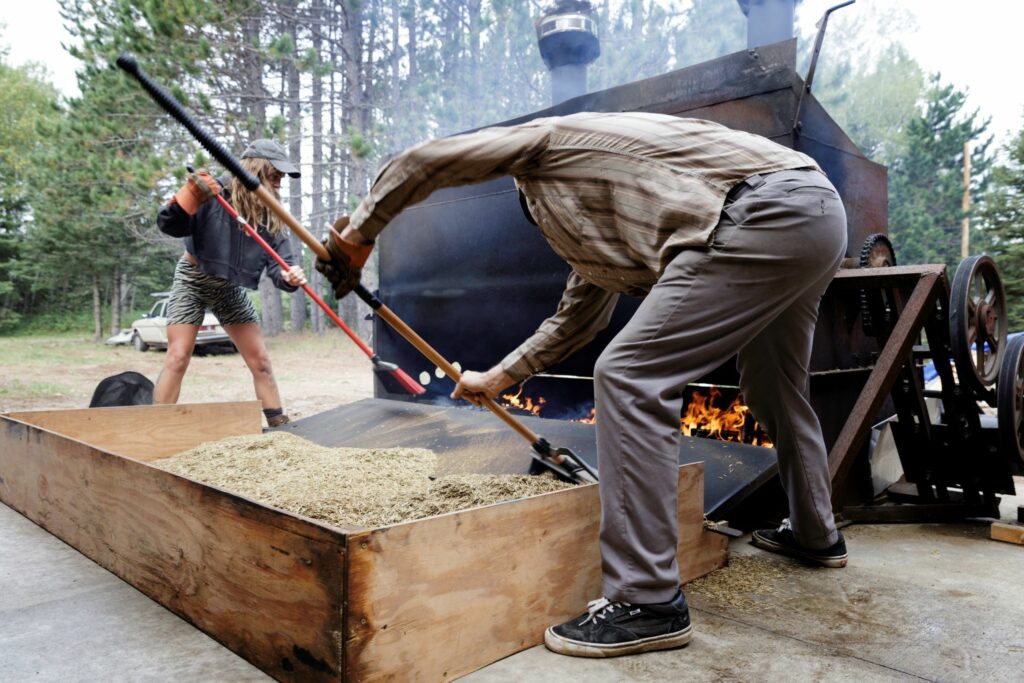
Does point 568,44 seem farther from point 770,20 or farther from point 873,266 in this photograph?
point 873,266

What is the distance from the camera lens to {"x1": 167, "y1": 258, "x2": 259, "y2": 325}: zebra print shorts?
3672 millimetres

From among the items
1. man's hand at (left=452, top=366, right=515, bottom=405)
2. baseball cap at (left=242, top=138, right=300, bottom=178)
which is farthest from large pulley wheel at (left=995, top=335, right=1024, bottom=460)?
baseball cap at (left=242, top=138, right=300, bottom=178)

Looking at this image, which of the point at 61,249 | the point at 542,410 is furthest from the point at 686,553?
the point at 61,249

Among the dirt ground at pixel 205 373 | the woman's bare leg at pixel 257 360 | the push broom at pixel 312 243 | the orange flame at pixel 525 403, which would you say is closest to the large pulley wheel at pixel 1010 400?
the push broom at pixel 312 243

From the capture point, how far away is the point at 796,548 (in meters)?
2.08

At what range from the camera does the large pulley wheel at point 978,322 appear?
7.95 feet

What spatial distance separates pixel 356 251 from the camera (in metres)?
1.65

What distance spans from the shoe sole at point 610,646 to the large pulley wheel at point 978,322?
165 cm

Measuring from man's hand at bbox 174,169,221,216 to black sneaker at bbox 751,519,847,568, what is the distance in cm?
285

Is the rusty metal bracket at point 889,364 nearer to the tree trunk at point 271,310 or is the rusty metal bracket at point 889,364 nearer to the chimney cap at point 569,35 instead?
the chimney cap at point 569,35

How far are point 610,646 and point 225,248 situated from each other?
3.01 meters

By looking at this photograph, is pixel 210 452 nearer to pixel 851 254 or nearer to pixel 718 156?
pixel 718 156

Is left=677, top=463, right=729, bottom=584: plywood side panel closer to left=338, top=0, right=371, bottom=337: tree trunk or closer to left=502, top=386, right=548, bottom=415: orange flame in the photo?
left=502, top=386, right=548, bottom=415: orange flame

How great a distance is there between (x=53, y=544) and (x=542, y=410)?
242cm
